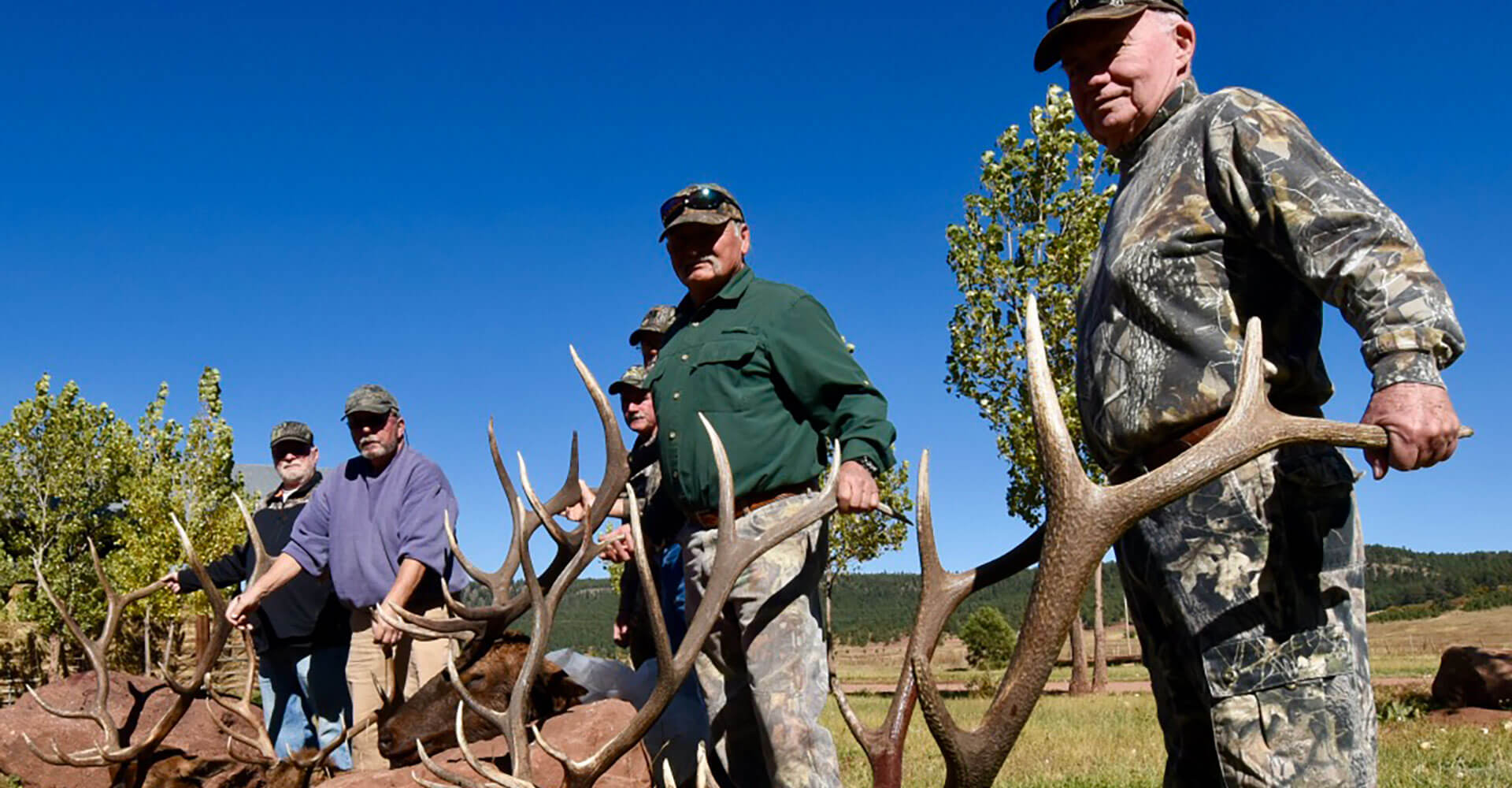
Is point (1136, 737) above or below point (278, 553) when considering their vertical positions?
below

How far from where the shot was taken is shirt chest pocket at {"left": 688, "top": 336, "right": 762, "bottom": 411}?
384cm

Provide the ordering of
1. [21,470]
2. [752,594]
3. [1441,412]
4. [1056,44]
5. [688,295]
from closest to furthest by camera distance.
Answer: [1441,412]
[1056,44]
[752,594]
[688,295]
[21,470]

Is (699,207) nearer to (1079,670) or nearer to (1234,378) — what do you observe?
(1234,378)

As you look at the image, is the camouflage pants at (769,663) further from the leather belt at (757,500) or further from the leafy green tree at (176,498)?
the leafy green tree at (176,498)

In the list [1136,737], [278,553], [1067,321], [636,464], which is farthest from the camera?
[1067,321]

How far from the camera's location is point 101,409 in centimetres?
2528

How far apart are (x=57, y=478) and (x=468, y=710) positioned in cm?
2261

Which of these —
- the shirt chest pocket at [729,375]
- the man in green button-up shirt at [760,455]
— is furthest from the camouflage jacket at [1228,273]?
the shirt chest pocket at [729,375]

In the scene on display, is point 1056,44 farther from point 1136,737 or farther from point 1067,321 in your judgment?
point 1067,321

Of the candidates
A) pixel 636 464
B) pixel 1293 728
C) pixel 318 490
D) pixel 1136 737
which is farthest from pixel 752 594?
pixel 1136 737

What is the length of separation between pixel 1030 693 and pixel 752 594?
4.57 feet

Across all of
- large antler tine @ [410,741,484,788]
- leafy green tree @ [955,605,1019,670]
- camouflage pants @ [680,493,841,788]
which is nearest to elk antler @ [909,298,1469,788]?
camouflage pants @ [680,493,841,788]

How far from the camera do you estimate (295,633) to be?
6.61m

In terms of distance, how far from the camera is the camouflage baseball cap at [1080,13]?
2.71 meters
